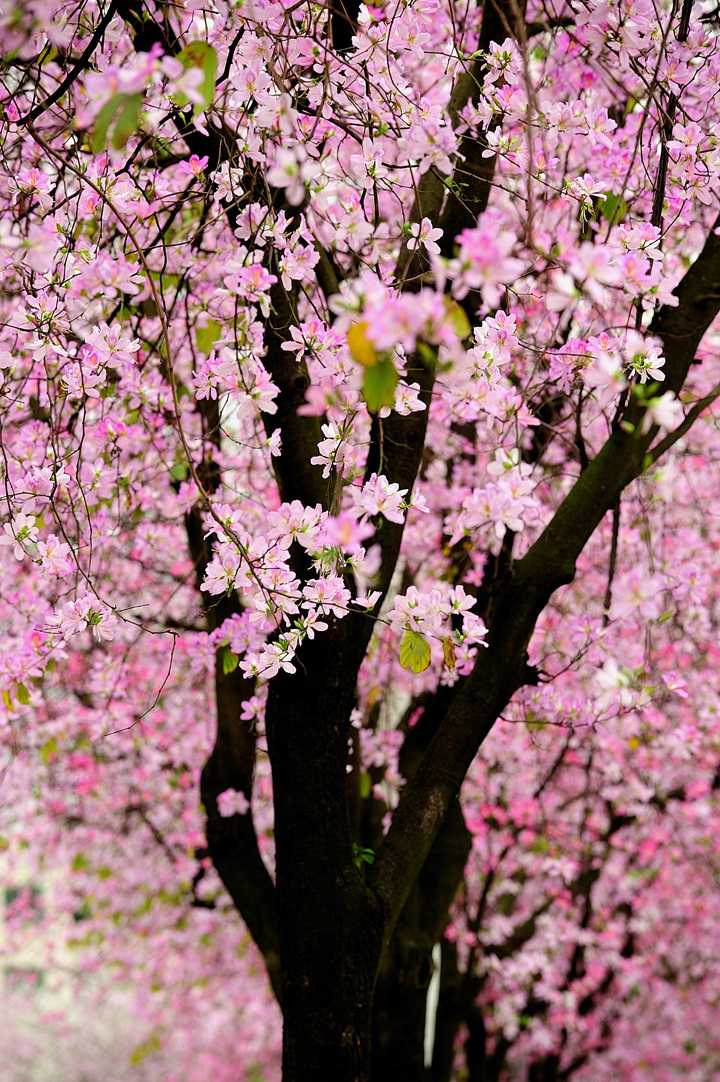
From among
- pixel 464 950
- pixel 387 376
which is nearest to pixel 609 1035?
pixel 464 950

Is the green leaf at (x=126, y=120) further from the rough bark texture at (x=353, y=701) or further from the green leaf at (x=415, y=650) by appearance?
the green leaf at (x=415, y=650)

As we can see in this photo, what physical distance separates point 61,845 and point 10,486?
687 cm

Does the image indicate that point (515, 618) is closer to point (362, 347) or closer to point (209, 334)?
point (209, 334)

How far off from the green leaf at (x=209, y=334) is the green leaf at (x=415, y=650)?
1.41m

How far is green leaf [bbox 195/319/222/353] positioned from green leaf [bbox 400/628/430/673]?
4.61ft

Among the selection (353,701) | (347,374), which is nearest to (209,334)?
(347,374)

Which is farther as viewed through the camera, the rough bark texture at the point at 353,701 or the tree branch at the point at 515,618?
the tree branch at the point at 515,618

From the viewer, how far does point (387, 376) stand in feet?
4.40

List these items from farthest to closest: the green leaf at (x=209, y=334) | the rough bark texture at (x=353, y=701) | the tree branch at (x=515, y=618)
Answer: the green leaf at (x=209, y=334), the tree branch at (x=515, y=618), the rough bark texture at (x=353, y=701)

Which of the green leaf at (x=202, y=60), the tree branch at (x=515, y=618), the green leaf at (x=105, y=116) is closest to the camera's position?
the green leaf at (x=105, y=116)

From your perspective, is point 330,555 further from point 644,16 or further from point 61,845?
point 61,845

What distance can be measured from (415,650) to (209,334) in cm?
170

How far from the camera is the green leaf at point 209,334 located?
3.23 metres

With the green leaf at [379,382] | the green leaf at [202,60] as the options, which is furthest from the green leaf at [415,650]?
the green leaf at [202,60]
